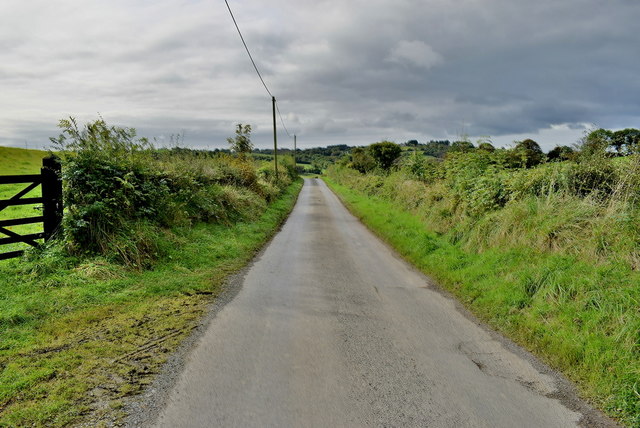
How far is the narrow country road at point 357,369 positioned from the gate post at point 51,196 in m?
4.44

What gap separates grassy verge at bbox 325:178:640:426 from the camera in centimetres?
396

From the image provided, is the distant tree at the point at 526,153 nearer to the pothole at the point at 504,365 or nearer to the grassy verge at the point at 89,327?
the pothole at the point at 504,365

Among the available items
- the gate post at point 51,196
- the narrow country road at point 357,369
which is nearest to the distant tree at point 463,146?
the narrow country road at point 357,369

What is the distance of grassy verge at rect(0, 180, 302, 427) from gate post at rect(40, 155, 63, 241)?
2.90 ft

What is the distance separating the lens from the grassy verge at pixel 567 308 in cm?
396

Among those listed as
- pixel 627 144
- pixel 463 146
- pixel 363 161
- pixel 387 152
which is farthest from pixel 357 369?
pixel 363 161

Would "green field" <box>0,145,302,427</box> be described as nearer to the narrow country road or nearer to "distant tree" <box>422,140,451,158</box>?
the narrow country road

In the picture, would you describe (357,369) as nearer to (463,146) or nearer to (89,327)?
(89,327)

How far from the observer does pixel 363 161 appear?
145 feet

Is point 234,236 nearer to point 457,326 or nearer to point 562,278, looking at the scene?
point 457,326

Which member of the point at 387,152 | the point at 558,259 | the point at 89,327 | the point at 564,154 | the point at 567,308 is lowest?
the point at 89,327

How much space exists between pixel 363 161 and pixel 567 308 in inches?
1569

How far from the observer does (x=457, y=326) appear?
561 cm

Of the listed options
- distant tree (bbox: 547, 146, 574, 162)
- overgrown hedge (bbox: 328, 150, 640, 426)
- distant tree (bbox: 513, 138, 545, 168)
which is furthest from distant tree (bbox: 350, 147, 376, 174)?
distant tree (bbox: 547, 146, 574, 162)
